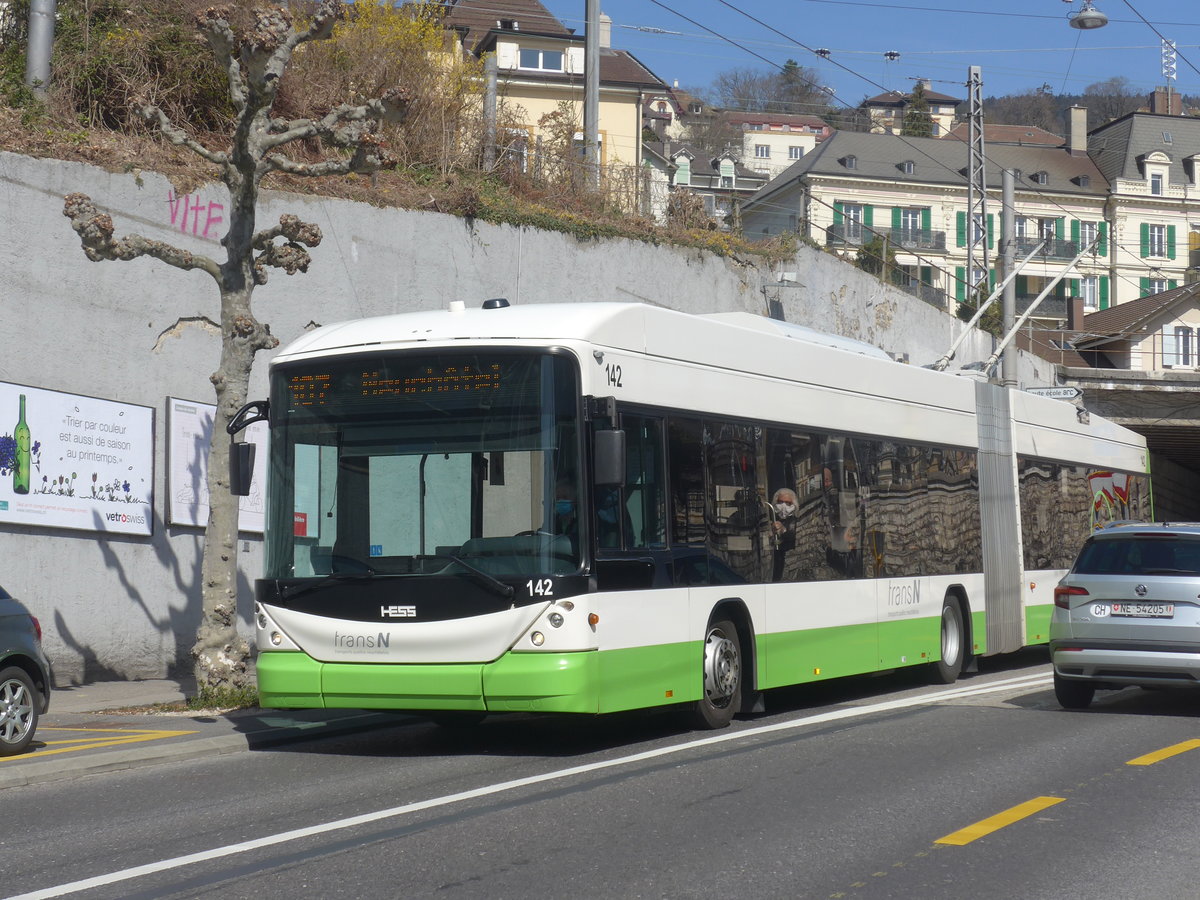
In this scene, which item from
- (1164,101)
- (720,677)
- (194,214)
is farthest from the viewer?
(1164,101)

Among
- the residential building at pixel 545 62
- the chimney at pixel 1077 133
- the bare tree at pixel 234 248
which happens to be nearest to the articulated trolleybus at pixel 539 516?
the bare tree at pixel 234 248

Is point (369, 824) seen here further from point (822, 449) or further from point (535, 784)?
point (822, 449)

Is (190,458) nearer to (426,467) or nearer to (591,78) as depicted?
(426,467)

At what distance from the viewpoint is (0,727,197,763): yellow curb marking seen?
34.1 feet

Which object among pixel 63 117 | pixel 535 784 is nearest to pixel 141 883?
pixel 535 784

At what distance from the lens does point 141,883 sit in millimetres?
6398

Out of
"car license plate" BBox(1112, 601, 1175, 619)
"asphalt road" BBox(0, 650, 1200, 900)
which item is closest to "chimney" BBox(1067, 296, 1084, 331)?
"car license plate" BBox(1112, 601, 1175, 619)

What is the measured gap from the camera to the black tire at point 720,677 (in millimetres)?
11242

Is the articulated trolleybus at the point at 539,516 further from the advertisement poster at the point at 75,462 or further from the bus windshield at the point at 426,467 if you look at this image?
the advertisement poster at the point at 75,462

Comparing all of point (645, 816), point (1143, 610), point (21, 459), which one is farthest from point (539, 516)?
point (21, 459)

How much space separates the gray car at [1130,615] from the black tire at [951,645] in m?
2.65

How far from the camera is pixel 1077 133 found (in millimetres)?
97375

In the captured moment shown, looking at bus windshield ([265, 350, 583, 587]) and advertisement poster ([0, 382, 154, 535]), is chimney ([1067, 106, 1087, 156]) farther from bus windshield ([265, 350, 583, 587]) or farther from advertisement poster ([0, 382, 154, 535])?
bus windshield ([265, 350, 583, 587])

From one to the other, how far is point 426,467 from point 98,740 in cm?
333
